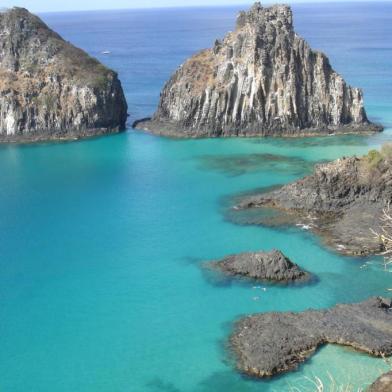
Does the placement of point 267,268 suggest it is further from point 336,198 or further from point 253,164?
point 253,164

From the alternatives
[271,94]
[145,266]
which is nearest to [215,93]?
[271,94]

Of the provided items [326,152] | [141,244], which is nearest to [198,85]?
[326,152]

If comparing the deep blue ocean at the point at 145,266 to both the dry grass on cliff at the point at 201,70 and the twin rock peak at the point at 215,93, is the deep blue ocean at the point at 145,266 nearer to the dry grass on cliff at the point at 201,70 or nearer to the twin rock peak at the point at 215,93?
the twin rock peak at the point at 215,93

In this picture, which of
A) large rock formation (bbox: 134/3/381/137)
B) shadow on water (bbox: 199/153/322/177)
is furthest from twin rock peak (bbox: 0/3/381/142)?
shadow on water (bbox: 199/153/322/177)

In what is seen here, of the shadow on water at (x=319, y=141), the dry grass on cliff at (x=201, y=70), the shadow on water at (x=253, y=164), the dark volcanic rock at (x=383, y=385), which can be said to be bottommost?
the shadow on water at (x=253, y=164)

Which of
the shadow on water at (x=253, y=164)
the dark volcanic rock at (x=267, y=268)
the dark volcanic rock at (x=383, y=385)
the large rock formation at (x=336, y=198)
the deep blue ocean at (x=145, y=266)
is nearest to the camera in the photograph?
the dark volcanic rock at (x=383, y=385)

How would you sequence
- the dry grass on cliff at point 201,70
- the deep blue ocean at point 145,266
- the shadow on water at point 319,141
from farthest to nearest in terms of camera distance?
1. the dry grass on cliff at point 201,70
2. the shadow on water at point 319,141
3. the deep blue ocean at point 145,266

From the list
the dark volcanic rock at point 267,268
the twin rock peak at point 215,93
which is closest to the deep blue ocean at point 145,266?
the dark volcanic rock at point 267,268
